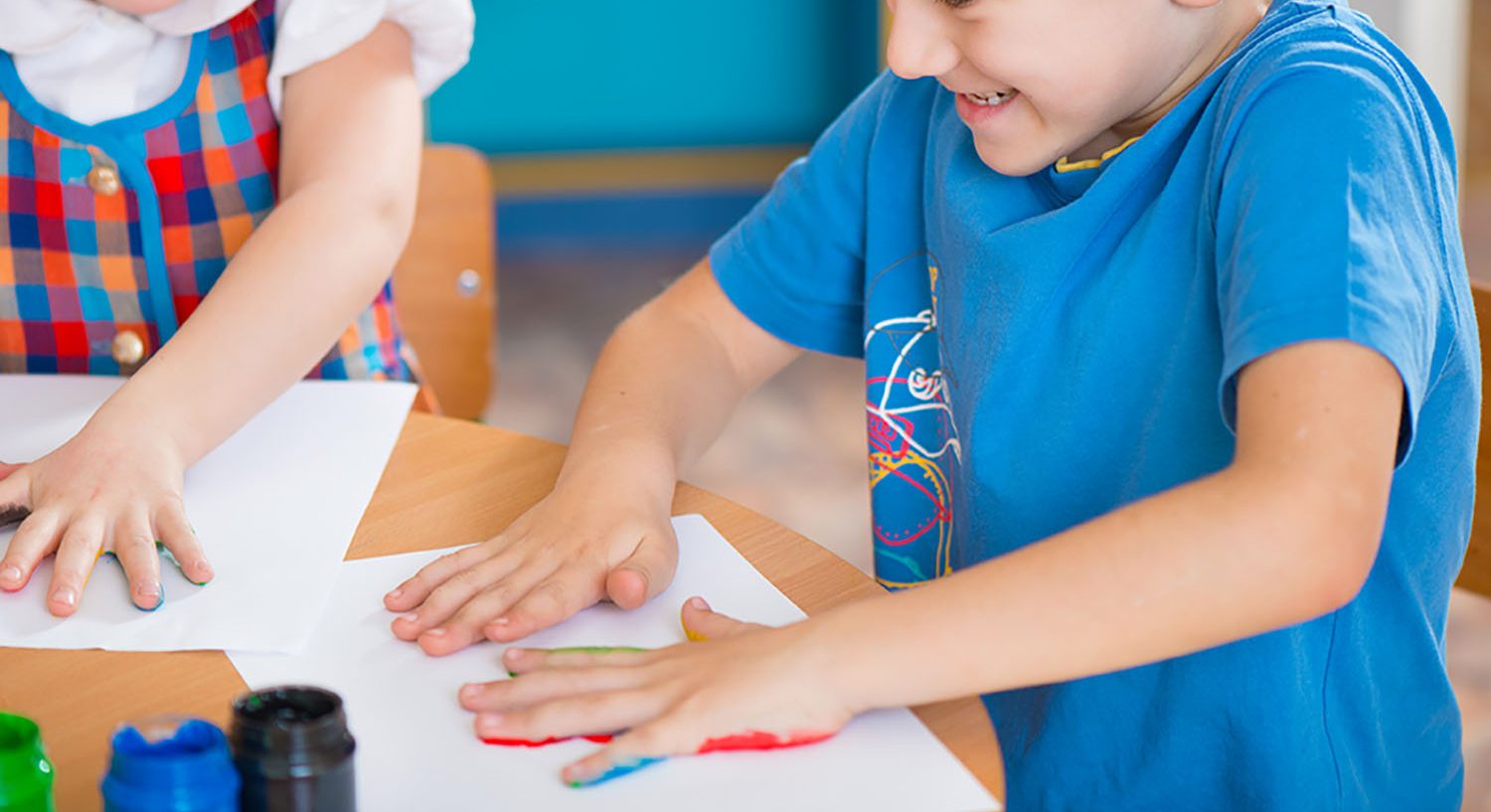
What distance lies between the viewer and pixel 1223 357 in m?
0.67

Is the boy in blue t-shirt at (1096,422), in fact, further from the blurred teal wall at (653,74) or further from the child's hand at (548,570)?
the blurred teal wall at (653,74)

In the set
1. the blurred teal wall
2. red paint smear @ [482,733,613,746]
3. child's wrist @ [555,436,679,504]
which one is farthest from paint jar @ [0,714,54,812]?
the blurred teal wall

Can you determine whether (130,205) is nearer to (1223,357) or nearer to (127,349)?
(127,349)

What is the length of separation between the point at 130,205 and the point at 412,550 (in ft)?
1.42

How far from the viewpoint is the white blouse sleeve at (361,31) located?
0.97 metres

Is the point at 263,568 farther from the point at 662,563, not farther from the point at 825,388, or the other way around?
the point at 825,388

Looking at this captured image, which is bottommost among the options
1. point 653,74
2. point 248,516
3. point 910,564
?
point 653,74

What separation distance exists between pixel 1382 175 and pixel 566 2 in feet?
10.2

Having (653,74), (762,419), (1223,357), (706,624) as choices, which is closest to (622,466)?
(706,624)

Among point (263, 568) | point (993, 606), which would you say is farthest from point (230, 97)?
point (993, 606)

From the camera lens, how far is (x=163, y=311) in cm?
103

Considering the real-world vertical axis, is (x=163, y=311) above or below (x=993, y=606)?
below

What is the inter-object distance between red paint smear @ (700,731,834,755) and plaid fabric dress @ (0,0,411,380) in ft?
2.00

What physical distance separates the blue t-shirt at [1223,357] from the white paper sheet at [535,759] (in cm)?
18
